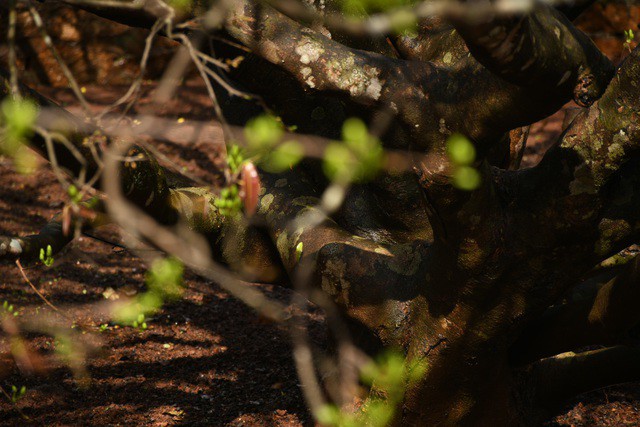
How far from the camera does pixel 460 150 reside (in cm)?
265

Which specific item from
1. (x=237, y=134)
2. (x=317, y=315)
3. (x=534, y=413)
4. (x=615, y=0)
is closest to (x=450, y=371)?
(x=534, y=413)

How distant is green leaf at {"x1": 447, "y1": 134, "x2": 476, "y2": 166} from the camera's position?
2652mm

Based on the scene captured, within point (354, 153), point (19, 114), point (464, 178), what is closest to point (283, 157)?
point (354, 153)

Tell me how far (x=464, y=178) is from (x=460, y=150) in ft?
0.38

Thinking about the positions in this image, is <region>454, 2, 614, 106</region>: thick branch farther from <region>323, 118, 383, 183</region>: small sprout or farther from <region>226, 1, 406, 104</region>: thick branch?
<region>323, 118, 383, 183</region>: small sprout

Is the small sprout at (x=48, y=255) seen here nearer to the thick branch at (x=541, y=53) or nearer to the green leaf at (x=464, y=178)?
the green leaf at (x=464, y=178)

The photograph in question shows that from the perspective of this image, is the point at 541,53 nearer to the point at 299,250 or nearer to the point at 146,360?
the point at 299,250

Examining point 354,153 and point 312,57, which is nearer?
point 312,57

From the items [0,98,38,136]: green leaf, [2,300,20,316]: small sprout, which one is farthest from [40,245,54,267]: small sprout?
[0,98,38,136]: green leaf

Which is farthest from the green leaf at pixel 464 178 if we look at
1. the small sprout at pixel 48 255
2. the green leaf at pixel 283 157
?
the small sprout at pixel 48 255

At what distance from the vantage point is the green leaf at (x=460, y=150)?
2652 mm

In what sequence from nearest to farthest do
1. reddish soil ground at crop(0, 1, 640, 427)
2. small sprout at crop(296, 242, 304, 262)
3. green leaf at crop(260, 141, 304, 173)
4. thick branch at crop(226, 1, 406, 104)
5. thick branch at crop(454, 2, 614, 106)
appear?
thick branch at crop(454, 2, 614, 106) → thick branch at crop(226, 1, 406, 104) → green leaf at crop(260, 141, 304, 173) → small sprout at crop(296, 242, 304, 262) → reddish soil ground at crop(0, 1, 640, 427)

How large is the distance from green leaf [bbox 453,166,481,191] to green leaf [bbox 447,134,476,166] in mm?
23

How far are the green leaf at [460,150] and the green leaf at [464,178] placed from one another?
2 cm
